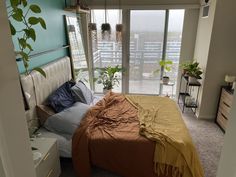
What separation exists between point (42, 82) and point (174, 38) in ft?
10.5

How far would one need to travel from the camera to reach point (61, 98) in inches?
107

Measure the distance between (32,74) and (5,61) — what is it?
1797mm

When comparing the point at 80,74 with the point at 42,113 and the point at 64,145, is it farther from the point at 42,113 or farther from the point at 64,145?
the point at 64,145

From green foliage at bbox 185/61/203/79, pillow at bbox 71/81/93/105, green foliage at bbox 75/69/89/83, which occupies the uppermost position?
green foliage at bbox 185/61/203/79

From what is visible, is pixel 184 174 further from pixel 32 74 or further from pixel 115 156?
pixel 32 74

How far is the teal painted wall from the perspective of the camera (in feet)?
8.37

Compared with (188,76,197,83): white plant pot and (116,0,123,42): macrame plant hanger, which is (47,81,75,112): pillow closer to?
(116,0,123,42): macrame plant hanger

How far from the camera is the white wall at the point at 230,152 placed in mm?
607

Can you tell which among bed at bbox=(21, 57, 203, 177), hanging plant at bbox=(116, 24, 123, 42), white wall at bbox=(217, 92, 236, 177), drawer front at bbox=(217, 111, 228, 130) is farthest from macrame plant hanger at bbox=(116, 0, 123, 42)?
white wall at bbox=(217, 92, 236, 177)

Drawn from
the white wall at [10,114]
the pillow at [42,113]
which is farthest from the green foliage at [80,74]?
the white wall at [10,114]

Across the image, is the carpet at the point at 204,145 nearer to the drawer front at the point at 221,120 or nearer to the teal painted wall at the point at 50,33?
the drawer front at the point at 221,120

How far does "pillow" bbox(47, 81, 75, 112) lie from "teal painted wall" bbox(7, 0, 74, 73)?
0.47 meters

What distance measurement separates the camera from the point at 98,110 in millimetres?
2701

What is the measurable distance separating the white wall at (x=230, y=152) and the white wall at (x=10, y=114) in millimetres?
758
